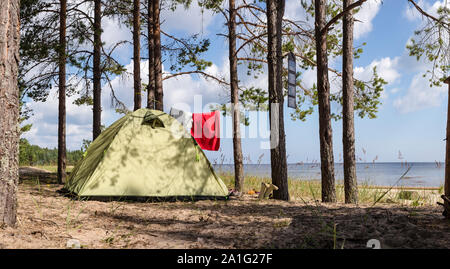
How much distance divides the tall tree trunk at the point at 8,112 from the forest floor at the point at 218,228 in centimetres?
30

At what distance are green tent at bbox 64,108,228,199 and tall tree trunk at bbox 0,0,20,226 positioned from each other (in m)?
2.48

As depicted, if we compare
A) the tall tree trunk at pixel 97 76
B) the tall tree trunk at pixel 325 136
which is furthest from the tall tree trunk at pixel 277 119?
the tall tree trunk at pixel 97 76

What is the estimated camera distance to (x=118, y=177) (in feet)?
21.1

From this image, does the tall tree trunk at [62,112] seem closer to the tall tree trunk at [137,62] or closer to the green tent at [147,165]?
the tall tree trunk at [137,62]

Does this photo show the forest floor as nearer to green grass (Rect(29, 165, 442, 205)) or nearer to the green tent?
the green tent

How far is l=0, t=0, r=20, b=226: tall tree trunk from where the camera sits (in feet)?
11.8

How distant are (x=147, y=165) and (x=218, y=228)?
10.1 feet

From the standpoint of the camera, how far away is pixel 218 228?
4020 mm

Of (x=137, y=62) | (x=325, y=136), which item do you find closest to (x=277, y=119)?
(x=325, y=136)

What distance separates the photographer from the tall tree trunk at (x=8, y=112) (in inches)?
142

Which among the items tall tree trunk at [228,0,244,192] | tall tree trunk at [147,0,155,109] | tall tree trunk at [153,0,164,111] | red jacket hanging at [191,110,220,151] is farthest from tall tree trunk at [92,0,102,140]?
tall tree trunk at [228,0,244,192]
